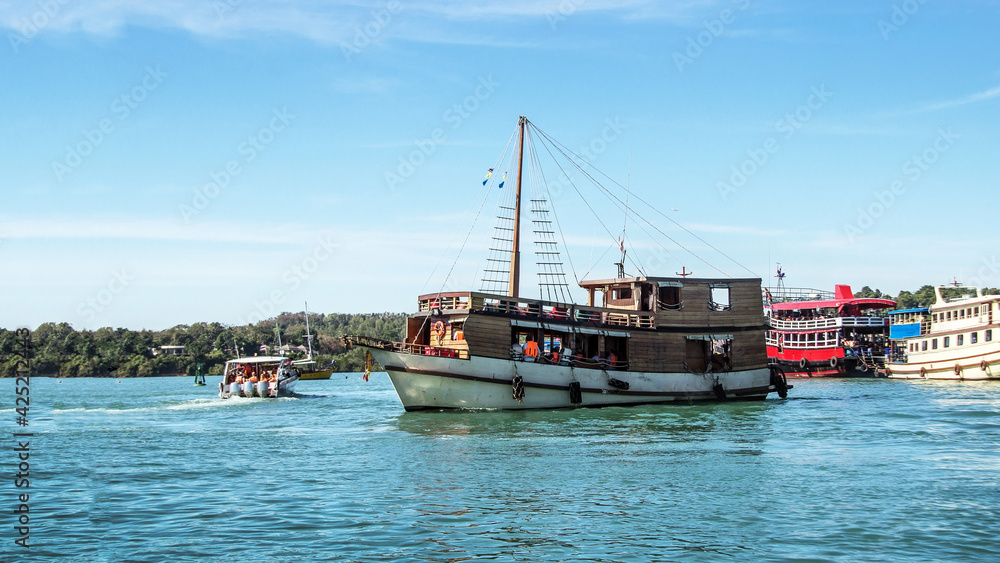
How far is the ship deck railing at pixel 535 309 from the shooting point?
29.7 m

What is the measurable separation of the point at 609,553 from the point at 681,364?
23004 mm

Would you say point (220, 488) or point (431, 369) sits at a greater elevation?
point (431, 369)

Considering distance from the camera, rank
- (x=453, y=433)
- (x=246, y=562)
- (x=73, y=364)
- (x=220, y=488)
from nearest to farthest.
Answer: (x=246, y=562) → (x=220, y=488) → (x=453, y=433) → (x=73, y=364)

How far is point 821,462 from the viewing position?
1902 cm

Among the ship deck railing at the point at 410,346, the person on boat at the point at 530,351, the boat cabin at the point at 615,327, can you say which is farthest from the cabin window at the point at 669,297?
the ship deck railing at the point at 410,346

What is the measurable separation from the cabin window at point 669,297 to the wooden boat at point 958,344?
27.4 meters

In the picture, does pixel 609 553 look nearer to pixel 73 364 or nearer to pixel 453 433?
pixel 453 433

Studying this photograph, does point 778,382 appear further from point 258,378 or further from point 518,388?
point 258,378

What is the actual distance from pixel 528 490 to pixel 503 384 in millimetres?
13839

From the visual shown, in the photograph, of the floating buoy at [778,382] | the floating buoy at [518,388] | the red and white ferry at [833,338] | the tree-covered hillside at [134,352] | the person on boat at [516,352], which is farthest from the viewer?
the tree-covered hillside at [134,352]

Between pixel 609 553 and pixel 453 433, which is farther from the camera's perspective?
pixel 453 433

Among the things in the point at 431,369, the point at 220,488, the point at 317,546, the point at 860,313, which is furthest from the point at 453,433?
the point at 860,313

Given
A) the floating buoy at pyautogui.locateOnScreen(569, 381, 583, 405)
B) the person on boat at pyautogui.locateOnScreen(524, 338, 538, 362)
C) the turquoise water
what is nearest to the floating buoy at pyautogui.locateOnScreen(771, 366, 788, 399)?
the turquoise water

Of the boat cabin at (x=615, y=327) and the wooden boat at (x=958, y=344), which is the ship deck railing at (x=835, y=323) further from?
the boat cabin at (x=615, y=327)
